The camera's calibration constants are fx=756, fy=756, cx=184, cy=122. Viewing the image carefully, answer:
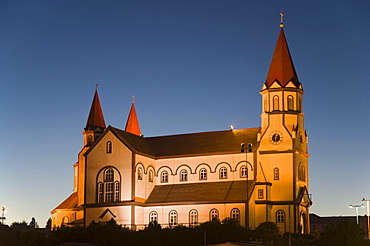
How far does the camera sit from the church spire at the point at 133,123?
371 ft

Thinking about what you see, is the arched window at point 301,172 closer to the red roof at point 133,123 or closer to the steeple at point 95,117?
the red roof at point 133,123

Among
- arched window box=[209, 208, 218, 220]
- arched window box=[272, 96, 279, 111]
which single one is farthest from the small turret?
arched window box=[272, 96, 279, 111]

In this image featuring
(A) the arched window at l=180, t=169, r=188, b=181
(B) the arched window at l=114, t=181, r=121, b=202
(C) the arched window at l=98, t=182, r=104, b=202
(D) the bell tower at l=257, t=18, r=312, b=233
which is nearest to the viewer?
(D) the bell tower at l=257, t=18, r=312, b=233

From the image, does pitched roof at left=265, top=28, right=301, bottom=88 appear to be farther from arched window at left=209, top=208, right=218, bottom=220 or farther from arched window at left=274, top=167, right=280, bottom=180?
arched window at left=209, top=208, right=218, bottom=220

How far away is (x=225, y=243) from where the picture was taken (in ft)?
230

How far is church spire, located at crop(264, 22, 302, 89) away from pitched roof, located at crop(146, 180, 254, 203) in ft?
41.4

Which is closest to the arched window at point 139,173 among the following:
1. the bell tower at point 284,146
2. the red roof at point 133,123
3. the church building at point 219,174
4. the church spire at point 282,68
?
the church building at point 219,174

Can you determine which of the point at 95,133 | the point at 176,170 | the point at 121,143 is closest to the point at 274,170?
the point at 176,170

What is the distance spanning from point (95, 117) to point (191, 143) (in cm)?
2114

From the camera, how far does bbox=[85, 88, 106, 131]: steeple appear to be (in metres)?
109

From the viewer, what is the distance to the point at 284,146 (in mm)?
87500

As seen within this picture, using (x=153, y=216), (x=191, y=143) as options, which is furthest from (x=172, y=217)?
(x=191, y=143)

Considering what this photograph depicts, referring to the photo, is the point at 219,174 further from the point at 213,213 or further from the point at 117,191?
the point at 117,191

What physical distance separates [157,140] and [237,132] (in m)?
11.1
